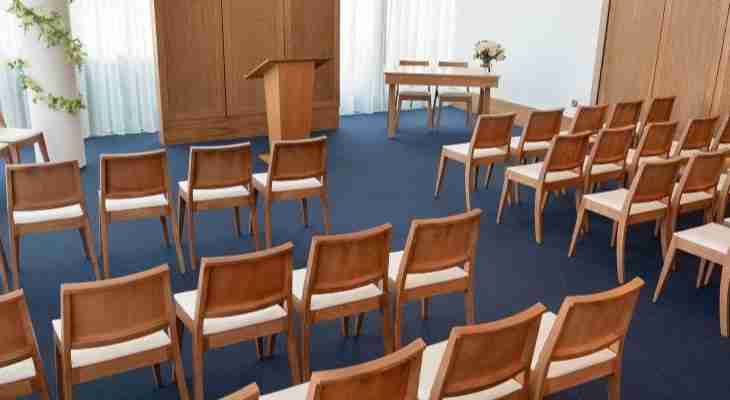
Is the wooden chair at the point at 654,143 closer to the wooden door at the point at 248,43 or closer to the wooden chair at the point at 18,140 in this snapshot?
the wooden door at the point at 248,43

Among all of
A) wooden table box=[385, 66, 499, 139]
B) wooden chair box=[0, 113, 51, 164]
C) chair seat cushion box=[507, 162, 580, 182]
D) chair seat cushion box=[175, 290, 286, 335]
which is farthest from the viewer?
wooden table box=[385, 66, 499, 139]

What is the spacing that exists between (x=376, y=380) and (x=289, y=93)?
446 cm

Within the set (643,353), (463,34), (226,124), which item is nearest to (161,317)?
(643,353)

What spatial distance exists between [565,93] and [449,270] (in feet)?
19.4

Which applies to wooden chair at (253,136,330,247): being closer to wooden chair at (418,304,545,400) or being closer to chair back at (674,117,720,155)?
wooden chair at (418,304,545,400)

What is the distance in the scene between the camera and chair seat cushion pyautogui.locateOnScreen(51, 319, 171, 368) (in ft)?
8.76

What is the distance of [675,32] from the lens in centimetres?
739

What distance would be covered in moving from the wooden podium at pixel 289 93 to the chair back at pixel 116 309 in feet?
12.1

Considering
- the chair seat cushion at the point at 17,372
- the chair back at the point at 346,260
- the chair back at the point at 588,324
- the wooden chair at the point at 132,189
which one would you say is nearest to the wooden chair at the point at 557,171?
the chair back at the point at 346,260

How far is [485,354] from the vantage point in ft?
7.65

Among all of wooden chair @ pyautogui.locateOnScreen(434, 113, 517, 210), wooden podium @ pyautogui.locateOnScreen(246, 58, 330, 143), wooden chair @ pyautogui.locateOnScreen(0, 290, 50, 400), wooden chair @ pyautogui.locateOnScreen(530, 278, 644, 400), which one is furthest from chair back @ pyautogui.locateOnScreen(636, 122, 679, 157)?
wooden chair @ pyautogui.locateOnScreen(0, 290, 50, 400)

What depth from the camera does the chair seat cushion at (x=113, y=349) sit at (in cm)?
267

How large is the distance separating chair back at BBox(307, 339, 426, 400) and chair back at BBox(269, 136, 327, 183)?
104 inches

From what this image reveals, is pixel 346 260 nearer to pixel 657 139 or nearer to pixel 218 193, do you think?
pixel 218 193
